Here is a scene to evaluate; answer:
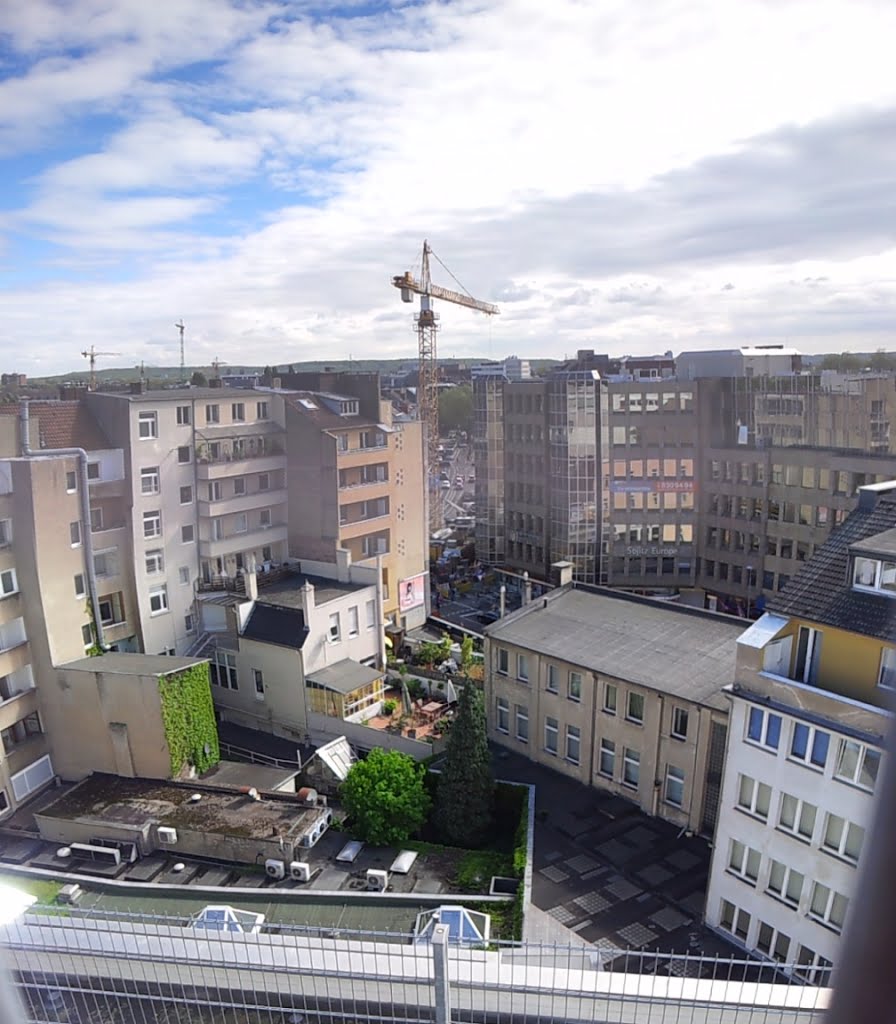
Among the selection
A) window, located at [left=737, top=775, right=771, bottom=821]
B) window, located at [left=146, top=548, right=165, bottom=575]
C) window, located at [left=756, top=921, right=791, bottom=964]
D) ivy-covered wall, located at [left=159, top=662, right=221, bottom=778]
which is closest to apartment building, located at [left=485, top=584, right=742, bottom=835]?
window, located at [left=737, top=775, right=771, bottom=821]

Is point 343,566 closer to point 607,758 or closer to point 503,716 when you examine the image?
point 503,716

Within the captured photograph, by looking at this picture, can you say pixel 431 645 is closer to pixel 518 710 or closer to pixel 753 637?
pixel 518 710

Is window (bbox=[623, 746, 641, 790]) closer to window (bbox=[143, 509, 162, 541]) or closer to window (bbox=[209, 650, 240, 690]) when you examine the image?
window (bbox=[209, 650, 240, 690])

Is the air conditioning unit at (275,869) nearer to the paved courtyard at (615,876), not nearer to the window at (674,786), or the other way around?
the paved courtyard at (615,876)

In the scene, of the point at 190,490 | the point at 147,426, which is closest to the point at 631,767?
the point at 190,490

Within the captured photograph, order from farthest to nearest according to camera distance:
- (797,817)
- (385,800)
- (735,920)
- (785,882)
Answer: (385,800)
(735,920)
(785,882)
(797,817)

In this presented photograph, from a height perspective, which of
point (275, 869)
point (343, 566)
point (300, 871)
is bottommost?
point (275, 869)

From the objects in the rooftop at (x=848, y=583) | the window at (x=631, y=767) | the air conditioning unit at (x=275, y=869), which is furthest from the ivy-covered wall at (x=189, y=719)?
the rooftop at (x=848, y=583)
